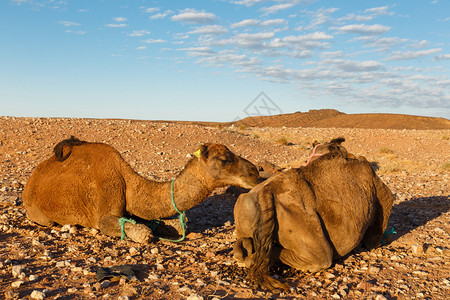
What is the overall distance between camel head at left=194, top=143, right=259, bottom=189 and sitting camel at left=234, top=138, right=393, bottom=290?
73cm

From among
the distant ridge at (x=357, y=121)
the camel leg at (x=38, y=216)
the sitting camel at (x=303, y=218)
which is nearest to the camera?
the sitting camel at (x=303, y=218)

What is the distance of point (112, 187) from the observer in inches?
245

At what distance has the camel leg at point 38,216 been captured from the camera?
21.3 ft

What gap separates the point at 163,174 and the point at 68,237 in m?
5.83

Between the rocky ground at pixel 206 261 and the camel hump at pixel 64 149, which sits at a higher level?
the camel hump at pixel 64 149

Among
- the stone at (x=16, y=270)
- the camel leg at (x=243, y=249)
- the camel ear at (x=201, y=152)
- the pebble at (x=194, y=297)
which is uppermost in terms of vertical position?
the camel ear at (x=201, y=152)

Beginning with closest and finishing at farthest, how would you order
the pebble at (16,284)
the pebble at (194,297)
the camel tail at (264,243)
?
the pebble at (194,297) → the pebble at (16,284) → the camel tail at (264,243)

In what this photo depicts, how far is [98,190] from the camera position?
619cm

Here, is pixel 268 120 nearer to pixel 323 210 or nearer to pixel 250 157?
pixel 250 157

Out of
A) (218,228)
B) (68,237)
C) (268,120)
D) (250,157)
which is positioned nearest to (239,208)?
(218,228)

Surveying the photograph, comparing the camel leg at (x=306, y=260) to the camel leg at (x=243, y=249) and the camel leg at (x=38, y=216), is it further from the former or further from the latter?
the camel leg at (x=38, y=216)

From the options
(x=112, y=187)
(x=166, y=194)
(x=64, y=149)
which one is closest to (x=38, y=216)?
(x=64, y=149)

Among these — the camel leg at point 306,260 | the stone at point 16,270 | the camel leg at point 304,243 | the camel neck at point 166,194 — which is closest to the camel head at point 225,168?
the camel neck at point 166,194

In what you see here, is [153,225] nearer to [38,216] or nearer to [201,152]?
[201,152]
